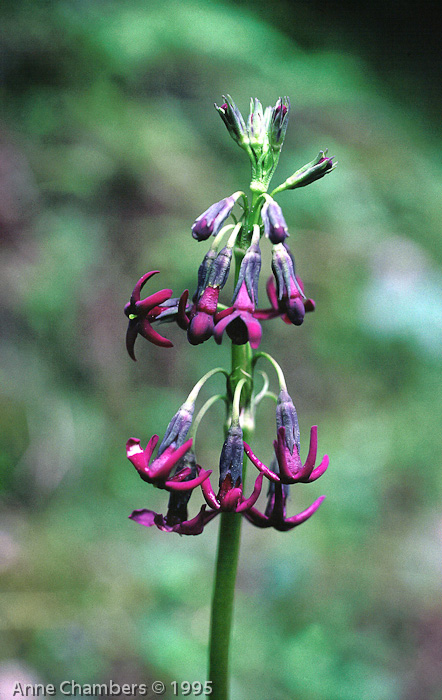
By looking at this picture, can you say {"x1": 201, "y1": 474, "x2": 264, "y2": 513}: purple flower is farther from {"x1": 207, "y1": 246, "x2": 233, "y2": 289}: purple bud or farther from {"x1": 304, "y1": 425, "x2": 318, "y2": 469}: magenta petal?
{"x1": 207, "y1": 246, "x2": 233, "y2": 289}: purple bud

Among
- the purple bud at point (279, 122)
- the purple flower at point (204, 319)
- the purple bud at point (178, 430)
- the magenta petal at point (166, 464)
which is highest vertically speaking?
the purple bud at point (279, 122)

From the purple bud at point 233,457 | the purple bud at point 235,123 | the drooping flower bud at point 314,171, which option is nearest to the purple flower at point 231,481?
the purple bud at point 233,457

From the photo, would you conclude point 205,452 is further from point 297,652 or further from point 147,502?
point 297,652

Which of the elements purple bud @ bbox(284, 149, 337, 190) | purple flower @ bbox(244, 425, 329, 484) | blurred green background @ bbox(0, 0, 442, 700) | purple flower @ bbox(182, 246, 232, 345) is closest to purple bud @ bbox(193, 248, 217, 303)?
purple flower @ bbox(182, 246, 232, 345)

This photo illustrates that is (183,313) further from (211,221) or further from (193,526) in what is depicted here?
(193,526)

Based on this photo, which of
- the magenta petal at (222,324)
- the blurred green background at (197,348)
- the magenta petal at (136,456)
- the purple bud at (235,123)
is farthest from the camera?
the blurred green background at (197,348)

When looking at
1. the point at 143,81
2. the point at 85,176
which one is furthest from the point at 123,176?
the point at 143,81

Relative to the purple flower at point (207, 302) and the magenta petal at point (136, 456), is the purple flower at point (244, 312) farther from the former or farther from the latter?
the magenta petal at point (136, 456)
